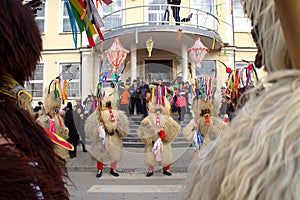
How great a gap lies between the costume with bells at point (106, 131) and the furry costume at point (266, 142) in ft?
17.9

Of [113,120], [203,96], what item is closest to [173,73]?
[203,96]

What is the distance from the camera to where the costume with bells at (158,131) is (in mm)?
5938

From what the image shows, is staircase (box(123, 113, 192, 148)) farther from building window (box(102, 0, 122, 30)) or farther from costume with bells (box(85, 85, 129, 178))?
building window (box(102, 0, 122, 30))

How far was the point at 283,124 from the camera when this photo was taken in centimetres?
44

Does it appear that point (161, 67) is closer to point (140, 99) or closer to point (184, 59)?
→ point (184, 59)

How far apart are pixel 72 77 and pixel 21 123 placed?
1353cm

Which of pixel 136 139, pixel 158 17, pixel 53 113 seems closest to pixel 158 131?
pixel 136 139

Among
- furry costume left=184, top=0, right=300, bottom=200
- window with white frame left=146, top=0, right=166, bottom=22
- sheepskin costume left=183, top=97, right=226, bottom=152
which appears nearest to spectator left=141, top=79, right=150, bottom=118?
sheepskin costume left=183, top=97, right=226, bottom=152

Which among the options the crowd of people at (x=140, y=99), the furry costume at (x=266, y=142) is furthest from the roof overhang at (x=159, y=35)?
the furry costume at (x=266, y=142)

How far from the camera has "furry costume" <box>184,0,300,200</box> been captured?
16.7 inches

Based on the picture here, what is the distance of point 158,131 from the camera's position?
596cm

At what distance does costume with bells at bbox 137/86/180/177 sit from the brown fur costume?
4.79 m

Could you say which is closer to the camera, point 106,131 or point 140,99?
point 106,131

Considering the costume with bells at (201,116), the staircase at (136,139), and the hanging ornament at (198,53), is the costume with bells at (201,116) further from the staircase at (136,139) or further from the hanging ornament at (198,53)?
the hanging ornament at (198,53)
